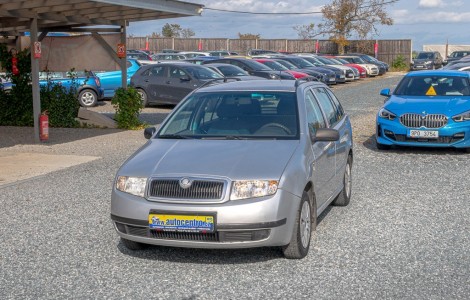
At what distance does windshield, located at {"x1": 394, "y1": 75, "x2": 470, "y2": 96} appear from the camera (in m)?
14.4

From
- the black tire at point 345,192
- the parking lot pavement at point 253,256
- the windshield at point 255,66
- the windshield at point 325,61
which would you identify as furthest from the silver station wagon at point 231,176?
the windshield at point 325,61

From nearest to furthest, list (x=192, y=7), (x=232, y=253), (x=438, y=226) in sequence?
(x=232, y=253) → (x=438, y=226) → (x=192, y=7)

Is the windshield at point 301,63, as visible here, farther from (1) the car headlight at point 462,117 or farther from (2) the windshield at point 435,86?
(1) the car headlight at point 462,117

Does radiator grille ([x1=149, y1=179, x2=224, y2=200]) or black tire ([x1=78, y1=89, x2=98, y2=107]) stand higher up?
radiator grille ([x1=149, y1=179, x2=224, y2=200])

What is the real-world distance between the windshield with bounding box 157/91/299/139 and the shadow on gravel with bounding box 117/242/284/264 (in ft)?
3.66

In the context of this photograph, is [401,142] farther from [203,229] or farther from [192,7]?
[203,229]

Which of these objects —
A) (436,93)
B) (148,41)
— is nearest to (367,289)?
(436,93)

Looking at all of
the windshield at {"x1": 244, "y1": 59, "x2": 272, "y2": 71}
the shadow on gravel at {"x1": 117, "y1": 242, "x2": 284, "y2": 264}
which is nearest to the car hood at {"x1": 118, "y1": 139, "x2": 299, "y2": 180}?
the shadow on gravel at {"x1": 117, "y1": 242, "x2": 284, "y2": 264}

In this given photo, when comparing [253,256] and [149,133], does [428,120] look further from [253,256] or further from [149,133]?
[253,256]

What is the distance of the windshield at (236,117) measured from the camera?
736 centimetres

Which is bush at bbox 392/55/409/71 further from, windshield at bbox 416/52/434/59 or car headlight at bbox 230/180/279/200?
car headlight at bbox 230/180/279/200

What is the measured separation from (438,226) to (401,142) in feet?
18.3

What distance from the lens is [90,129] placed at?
712 inches

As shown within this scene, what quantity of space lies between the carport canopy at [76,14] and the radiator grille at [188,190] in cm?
831
